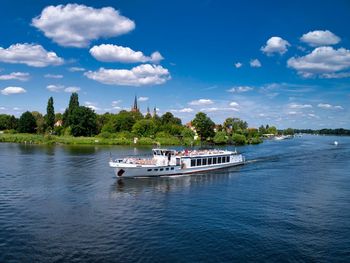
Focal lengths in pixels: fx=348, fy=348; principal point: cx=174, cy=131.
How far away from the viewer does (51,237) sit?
102 ft

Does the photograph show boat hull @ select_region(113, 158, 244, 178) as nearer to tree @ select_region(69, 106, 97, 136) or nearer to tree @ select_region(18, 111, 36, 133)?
tree @ select_region(69, 106, 97, 136)

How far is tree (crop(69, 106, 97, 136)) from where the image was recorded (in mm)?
177000

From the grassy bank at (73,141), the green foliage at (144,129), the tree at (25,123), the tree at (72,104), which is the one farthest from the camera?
the tree at (25,123)

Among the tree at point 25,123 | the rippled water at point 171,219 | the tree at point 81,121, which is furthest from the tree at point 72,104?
the rippled water at point 171,219

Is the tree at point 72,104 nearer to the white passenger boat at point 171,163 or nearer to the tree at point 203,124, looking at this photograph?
the tree at point 203,124

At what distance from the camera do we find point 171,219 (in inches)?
1487

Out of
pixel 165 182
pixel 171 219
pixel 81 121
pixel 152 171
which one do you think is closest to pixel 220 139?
pixel 81 121

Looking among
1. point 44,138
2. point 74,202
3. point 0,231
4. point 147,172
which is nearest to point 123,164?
point 147,172

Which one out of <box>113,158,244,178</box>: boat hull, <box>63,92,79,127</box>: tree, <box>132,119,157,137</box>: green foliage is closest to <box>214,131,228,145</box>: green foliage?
<box>132,119,157,137</box>: green foliage

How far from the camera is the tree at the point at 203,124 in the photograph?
180250 millimetres

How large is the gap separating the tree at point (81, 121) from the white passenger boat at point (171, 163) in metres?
112

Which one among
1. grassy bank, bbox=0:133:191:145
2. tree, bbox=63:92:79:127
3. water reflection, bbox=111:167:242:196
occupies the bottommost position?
water reflection, bbox=111:167:242:196

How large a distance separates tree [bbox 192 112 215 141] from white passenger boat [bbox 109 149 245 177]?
96.0 m

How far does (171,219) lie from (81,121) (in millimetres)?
147456
